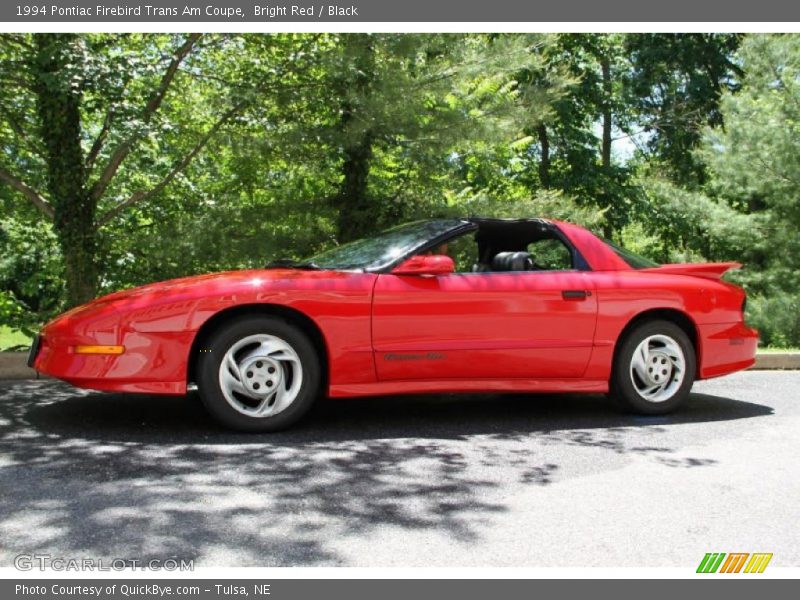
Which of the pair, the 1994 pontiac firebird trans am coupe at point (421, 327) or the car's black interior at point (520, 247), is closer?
the 1994 pontiac firebird trans am coupe at point (421, 327)

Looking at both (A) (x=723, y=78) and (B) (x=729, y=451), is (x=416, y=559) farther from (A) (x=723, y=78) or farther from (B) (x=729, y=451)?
(A) (x=723, y=78)

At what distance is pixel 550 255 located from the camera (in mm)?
6547

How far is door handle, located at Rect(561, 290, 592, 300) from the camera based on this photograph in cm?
584

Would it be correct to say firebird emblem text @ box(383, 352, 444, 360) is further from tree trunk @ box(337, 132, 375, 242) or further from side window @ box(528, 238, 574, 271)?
tree trunk @ box(337, 132, 375, 242)

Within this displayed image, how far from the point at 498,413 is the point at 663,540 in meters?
2.86

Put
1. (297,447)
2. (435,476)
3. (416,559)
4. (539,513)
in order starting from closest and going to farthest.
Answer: (416,559) → (539,513) → (435,476) → (297,447)

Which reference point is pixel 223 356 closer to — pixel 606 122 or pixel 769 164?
pixel 769 164

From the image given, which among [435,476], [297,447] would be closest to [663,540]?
[435,476]

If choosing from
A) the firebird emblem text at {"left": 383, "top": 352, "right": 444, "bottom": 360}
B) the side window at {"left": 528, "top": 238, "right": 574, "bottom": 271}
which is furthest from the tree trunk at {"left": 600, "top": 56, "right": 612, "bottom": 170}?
the firebird emblem text at {"left": 383, "top": 352, "right": 444, "bottom": 360}

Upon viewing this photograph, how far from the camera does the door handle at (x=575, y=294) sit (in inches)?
230

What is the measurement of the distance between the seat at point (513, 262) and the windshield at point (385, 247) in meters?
0.41

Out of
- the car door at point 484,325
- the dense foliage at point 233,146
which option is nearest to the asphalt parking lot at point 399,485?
the car door at point 484,325

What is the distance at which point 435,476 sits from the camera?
4.33 metres

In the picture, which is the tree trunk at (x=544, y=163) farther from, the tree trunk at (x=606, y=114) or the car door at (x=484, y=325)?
the car door at (x=484, y=325)
